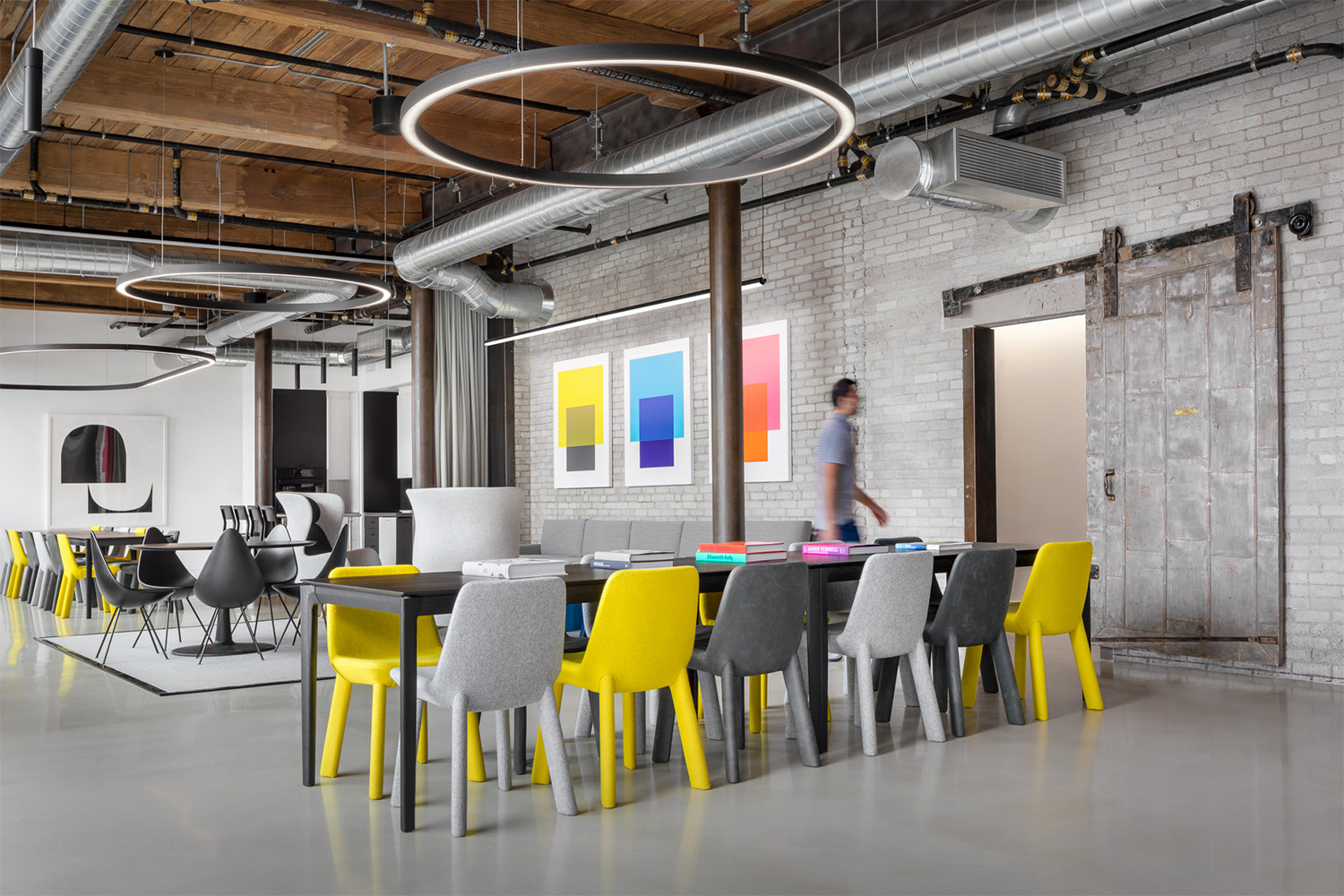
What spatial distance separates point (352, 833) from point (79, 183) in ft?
27.2

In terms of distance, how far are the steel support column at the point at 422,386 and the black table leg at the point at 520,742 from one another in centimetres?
755

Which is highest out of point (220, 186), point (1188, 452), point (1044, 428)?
point (220, 186)

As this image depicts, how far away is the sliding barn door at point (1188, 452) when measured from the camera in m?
6.57

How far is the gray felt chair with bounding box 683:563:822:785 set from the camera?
430 centimetres

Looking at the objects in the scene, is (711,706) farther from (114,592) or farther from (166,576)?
(166,576)

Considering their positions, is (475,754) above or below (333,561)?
below

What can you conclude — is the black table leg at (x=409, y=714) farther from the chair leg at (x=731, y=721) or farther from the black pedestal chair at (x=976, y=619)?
the black pedestal chair at (x=976, y=619)

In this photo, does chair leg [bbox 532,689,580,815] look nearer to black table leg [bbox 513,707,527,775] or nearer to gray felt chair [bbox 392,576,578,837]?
gray felt chair [bbox 392,576,578,837]

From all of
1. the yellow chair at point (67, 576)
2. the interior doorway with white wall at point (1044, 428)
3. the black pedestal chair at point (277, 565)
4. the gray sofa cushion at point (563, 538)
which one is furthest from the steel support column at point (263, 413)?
the interior doorway with white wall at point (1044, 428)

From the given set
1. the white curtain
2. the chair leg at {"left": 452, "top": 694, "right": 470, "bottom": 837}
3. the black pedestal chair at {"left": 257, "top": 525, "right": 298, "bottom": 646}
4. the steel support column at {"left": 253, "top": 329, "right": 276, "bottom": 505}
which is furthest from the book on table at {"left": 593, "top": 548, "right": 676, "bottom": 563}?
the steel support column at {"left": 253, "top": 329, "right": 276, "bottom": 505}

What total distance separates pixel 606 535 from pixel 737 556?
19.8ft

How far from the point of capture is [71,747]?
5043mm

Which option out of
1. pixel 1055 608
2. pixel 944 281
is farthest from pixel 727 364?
pixel 1055 608

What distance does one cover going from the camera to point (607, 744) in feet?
12.9
